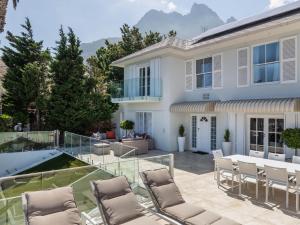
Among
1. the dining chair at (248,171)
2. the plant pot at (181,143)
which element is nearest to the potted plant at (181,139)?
→ the plant pot at (181,143)

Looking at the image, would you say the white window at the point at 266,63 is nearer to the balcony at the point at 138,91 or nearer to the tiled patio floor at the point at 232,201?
the tiled patio floor at the point at 232,201

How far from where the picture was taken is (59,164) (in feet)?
76.9

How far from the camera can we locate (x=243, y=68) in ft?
64.0

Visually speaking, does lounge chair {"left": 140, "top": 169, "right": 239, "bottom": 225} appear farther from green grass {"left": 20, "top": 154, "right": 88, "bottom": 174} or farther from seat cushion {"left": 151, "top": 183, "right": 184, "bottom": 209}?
green grass {"left": 20, "top": 154, "right": 88, "bottom": 174}

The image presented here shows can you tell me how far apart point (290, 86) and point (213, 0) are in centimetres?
1343

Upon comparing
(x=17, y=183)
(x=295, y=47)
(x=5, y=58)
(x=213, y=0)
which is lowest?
(x=17, y=183)

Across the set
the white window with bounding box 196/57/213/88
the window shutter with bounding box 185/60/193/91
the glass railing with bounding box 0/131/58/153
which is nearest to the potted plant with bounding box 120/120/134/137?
the glass railing with bounding box 0/131/58/153

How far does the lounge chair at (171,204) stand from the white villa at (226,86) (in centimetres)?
1016

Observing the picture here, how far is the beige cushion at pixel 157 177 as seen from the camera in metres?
8.99

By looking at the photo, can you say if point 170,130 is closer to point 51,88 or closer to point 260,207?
point 260,207

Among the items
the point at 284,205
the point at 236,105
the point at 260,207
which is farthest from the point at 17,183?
the point at 236,105

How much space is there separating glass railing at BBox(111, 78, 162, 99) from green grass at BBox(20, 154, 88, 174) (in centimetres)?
844

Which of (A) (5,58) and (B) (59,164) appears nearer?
(B) (59,164)

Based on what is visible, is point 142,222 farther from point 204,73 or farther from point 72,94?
point 72,94
